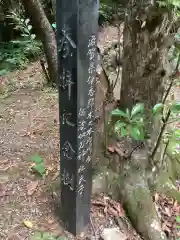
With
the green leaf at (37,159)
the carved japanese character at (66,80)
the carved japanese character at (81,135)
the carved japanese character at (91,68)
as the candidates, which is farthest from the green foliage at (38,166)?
the carved japanese character at (91,68)

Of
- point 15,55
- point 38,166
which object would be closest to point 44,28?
point 38,166

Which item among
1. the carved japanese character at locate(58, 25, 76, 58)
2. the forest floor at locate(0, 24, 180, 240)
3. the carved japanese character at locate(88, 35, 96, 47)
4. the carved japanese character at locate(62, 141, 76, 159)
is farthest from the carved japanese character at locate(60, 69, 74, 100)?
the forest floor at locate(0, 24, 180, 240)

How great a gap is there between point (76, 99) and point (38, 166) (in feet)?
4.42

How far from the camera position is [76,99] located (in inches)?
84.4

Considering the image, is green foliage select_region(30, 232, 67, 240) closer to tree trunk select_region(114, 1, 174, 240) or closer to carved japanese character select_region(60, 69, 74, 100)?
tree trunk select_region(114, 1, 174, 240)

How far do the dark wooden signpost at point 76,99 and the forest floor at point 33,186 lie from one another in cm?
26

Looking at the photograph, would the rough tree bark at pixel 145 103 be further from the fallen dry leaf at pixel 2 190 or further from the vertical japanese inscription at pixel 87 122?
the fallen dry leaf at pixel 2 190

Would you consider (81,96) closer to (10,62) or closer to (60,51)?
(60,51)

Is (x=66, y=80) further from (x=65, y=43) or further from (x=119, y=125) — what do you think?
(x=119, y=125)

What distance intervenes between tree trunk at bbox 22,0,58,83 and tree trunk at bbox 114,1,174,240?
106 inches

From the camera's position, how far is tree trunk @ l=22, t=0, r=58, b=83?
5164 mm

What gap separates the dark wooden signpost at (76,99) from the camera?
197 cm

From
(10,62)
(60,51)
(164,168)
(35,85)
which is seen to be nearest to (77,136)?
(60,51)

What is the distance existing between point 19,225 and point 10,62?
20.6 ft
